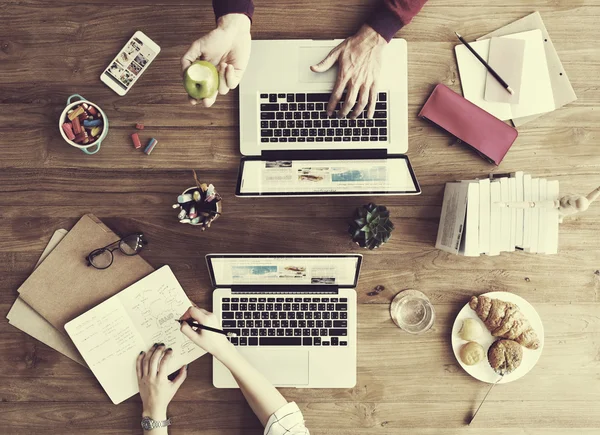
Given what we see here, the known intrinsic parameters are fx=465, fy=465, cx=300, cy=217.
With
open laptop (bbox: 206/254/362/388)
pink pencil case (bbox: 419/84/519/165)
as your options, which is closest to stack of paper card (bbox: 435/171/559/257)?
pink pencil case (bbox: 419/84/519/165)

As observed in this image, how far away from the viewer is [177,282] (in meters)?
1.44

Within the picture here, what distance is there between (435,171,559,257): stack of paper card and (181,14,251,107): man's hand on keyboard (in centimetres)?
71

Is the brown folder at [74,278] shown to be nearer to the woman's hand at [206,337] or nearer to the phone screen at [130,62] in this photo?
the woman's hand at [206,337]

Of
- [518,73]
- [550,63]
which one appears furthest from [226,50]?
[550,63]

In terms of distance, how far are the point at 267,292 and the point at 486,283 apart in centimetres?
68

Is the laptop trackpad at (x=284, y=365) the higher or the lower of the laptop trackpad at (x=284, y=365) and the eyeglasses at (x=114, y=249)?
the lower

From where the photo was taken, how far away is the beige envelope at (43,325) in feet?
4.70

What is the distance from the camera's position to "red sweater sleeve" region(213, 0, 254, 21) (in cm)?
129

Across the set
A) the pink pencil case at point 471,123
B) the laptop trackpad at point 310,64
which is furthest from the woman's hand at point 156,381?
the pink pencil case at point 471,123

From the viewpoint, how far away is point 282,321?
1419 millimetres

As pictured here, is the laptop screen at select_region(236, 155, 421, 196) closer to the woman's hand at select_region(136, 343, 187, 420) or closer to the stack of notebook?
the stack of notebook

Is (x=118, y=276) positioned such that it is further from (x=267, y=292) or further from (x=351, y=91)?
(x=351, y=91)

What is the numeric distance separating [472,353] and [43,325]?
1314 mm

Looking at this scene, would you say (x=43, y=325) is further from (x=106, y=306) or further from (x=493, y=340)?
(x=493, y=340)
